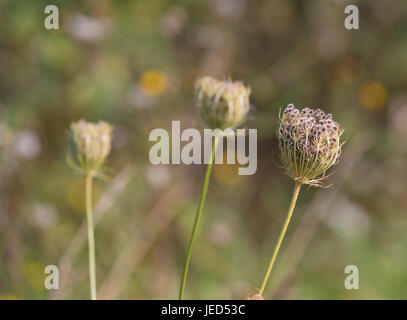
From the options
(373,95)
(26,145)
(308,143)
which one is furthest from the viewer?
(373,95)

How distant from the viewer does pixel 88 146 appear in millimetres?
1247

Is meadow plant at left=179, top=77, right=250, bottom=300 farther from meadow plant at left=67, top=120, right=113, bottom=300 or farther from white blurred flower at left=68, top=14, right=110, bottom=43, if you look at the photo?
white blurred flower at left=68, top=14, right=110, bottom=43

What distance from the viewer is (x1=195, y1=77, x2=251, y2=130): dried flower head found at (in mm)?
1164

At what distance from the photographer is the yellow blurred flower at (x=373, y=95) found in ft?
10.2

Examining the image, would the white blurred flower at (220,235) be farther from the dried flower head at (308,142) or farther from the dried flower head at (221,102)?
the dried flower head at (308,142)

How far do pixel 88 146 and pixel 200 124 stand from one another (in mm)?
1343

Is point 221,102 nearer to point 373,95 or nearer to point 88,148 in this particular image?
point 88,148

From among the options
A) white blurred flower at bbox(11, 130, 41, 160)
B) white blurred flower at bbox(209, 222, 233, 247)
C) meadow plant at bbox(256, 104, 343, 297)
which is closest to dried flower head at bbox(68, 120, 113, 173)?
meadow plant at bbox(256, 104, 343, 297)

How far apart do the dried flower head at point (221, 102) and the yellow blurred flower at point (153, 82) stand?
162cm
